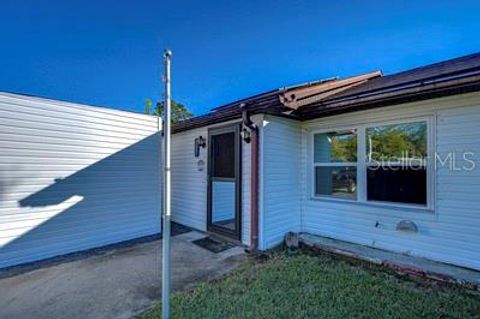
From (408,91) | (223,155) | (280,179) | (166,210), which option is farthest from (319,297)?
(223,155)

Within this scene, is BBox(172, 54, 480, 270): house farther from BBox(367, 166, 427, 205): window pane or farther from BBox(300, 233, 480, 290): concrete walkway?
BBox(300, 233, 480, 290): concrete walkway

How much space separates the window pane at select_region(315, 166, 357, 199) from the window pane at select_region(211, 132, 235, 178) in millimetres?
1899

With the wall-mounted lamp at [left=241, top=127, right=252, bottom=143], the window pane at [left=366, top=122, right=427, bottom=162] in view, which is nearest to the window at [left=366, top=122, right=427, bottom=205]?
the window pane at [left=366, top=122, right=427, bottom=162]

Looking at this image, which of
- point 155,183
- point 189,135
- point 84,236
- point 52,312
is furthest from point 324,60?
point 52,312

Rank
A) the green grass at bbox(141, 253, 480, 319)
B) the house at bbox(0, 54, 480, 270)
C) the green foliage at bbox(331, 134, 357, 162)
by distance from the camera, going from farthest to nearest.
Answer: the green foliage at bbox(331, 134, 357, 162) → the house at bbox(0, 54, 480, 270) → the green grass at bbox(141, 253, 480, 319)

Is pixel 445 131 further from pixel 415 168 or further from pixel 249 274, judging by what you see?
pixel 249 274

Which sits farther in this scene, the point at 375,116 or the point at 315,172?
the point at 315,172

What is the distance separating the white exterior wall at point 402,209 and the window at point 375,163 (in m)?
0.17

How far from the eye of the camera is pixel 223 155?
19.7 feet

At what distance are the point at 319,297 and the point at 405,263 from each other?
173 cm

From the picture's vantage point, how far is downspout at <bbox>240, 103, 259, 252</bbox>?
4.90m

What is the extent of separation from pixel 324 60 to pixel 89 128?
7.10m

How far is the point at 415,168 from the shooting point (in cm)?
430

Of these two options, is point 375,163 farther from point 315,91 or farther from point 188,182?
point 188,182
